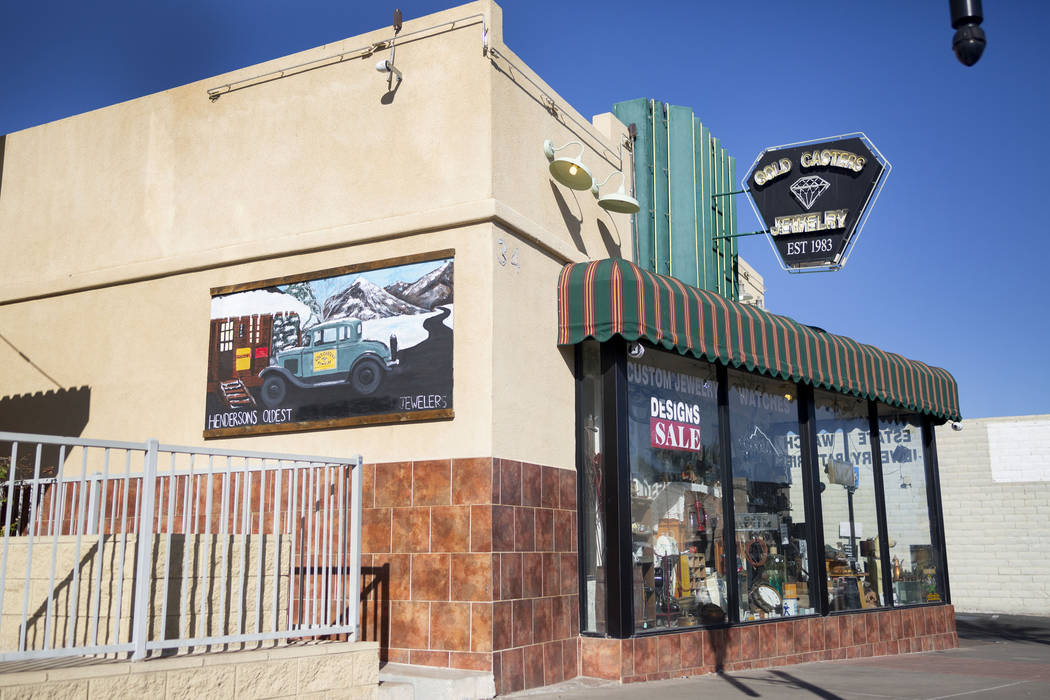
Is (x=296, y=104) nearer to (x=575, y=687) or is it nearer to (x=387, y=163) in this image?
(x=387, y=163)

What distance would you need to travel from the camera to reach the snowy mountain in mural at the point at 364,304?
8984mm

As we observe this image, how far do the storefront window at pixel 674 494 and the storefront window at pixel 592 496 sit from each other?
322 millimetres

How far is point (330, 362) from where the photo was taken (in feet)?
30.5

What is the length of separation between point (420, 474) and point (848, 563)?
703cm

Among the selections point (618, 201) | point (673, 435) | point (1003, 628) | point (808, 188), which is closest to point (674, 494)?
point (673, 435)

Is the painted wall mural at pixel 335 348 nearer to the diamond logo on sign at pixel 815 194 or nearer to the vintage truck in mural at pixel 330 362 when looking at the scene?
the vintage truck in mural at pixel 330 362

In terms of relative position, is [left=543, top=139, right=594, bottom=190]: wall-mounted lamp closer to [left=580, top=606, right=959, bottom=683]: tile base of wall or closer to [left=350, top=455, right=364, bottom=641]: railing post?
[left=350, top=455, right=364, bottom=641]: railing post

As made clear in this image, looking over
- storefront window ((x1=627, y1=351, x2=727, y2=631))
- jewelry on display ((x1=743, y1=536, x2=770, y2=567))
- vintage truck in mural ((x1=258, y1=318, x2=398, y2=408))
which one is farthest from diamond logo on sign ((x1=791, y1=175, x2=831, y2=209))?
vintage truck in mural ((x1=258, y1=318, x2=398, y2=408))

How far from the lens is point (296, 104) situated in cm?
1008

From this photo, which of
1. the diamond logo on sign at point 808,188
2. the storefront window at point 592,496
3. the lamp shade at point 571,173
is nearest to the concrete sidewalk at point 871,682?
the storefront window at point 592,496

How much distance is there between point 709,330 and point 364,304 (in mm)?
3654

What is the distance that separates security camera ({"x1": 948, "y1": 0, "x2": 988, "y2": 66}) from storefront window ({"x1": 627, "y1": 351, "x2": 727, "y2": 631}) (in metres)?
5.40

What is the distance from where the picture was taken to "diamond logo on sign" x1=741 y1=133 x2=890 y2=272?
42.4 ft

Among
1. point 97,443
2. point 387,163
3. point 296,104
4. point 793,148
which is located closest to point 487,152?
point 387,163
